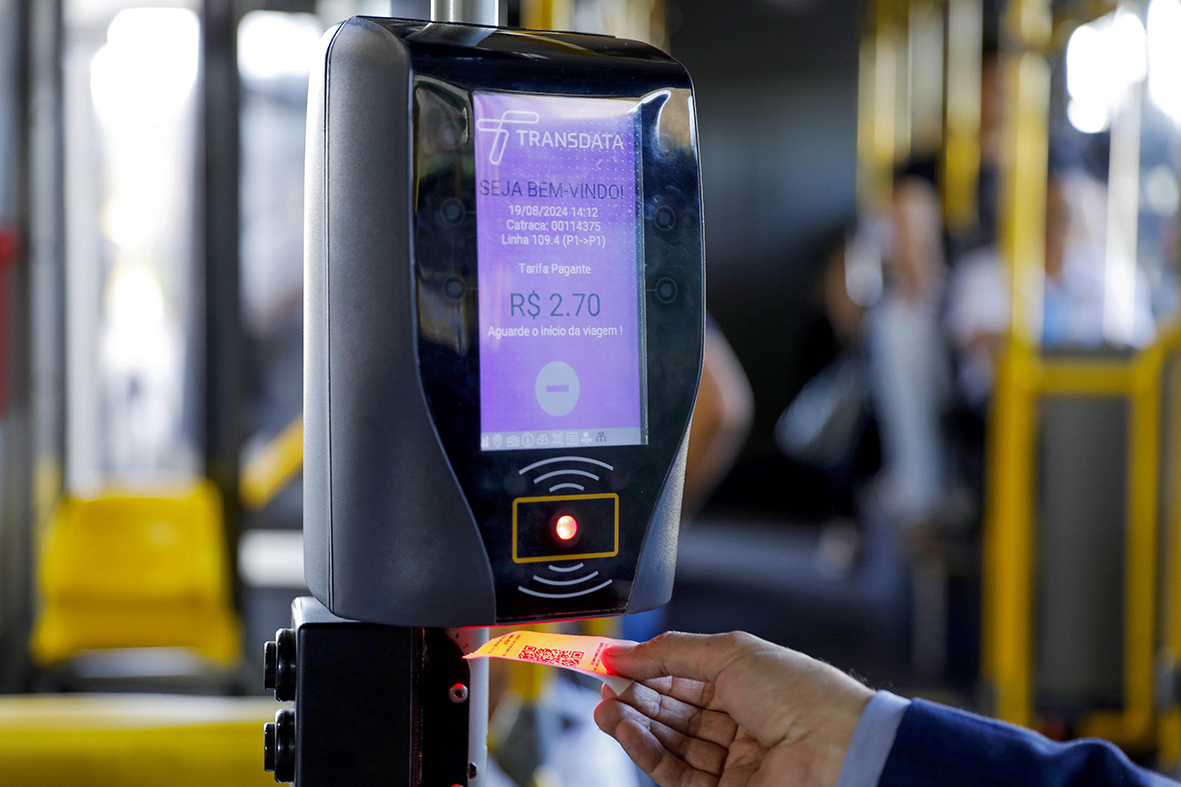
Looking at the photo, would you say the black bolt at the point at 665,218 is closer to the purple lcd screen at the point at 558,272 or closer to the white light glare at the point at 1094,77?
the purple lcd screen at the point at 558,272

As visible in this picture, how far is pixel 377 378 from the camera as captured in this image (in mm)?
497

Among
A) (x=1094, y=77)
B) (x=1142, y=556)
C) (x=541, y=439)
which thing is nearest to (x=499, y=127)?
(x=541, y=439)

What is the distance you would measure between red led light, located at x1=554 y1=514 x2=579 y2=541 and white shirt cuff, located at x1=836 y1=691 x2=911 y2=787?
24cm

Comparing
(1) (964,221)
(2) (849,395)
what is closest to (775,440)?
(2) (849,395)

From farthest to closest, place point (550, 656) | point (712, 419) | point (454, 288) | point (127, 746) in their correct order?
point (712, 419), point (127, 746), point (550, 656), point (454, 288)

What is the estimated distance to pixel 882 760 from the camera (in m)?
0.61

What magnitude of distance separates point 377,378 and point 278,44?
9.47 feet

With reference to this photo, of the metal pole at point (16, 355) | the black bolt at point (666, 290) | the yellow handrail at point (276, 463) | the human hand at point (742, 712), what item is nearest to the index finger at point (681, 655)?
the human hand at point (742, 712)

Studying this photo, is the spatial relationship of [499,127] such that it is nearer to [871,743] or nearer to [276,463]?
[871,743]

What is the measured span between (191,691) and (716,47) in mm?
4584

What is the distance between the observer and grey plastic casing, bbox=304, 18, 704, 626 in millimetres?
491

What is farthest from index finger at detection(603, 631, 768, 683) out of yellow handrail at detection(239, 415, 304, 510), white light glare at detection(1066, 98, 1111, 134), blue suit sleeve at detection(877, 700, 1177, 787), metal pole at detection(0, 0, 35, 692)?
white light glare at detection(1066, 98, 1111, 134)

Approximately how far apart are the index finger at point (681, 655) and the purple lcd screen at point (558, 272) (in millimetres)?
164

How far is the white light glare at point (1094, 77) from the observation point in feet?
9.53
